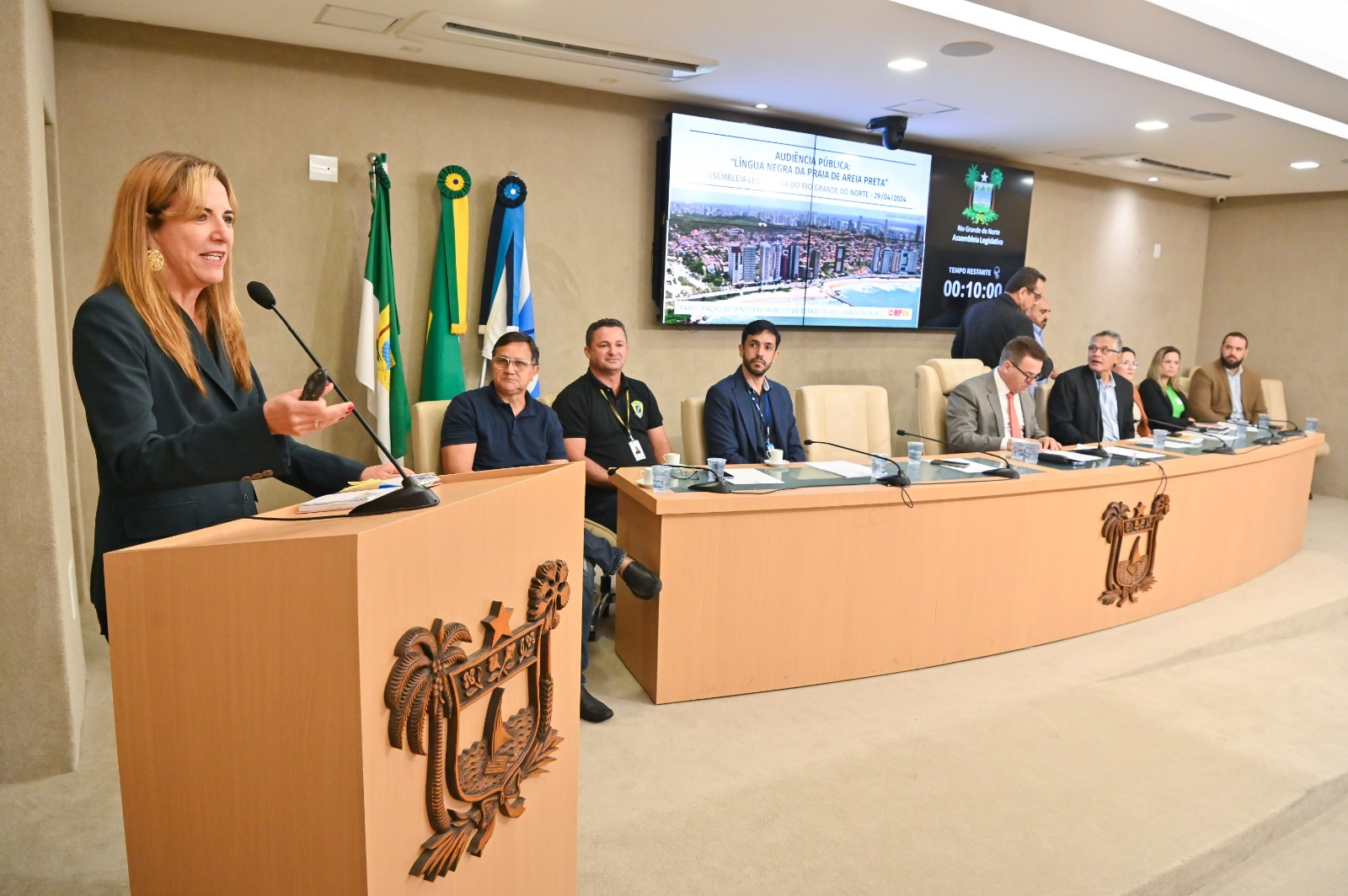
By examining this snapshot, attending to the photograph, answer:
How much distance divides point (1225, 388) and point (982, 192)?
2.17 meters

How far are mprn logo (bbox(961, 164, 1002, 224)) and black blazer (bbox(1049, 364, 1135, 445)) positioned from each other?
5.34 feet

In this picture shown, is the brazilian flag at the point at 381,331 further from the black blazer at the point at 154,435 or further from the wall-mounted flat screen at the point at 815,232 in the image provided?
the black blazer at the point at 154,435

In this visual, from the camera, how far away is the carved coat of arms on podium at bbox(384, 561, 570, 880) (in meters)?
1.08

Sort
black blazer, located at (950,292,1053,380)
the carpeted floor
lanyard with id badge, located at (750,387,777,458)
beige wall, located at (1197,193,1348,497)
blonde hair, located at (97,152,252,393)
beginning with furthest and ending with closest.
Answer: beige wall, located at (1197,193,1348,497), black blazer, located at (950,292,1053,380), lanyard with id badge, located at (750,387,777,458), the carpeted floor, blonde hair, located at (97,152,252,393)

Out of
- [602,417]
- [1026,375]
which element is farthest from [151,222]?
[1026,375]

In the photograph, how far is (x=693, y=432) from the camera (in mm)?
3848

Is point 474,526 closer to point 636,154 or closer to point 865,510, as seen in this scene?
point 865,510

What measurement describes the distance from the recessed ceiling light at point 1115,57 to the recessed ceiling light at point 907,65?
0.22 m

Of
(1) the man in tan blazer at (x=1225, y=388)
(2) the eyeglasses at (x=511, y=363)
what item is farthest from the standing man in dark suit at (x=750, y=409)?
(1) the man in tan blazer at (x=1225, y=388)

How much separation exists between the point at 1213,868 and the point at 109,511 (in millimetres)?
2507

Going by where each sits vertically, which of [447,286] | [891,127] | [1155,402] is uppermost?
[891,127]

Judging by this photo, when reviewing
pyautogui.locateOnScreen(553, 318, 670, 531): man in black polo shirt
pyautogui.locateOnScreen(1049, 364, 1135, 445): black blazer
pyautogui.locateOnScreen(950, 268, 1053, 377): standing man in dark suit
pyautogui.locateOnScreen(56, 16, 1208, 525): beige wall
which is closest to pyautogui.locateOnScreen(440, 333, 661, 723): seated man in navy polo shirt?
pyautogui.locateOnScreen(553, 318, 670, 531): man in black polo shirt

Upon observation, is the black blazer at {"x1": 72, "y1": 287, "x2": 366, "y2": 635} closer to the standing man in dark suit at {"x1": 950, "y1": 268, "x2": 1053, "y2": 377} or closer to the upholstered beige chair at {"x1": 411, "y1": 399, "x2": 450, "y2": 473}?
the upholstered beige chair at {"x1": 411, "y1": 399, "x2": 450, "y2": 473}

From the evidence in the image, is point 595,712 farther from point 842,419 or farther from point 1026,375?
point 1026,375
